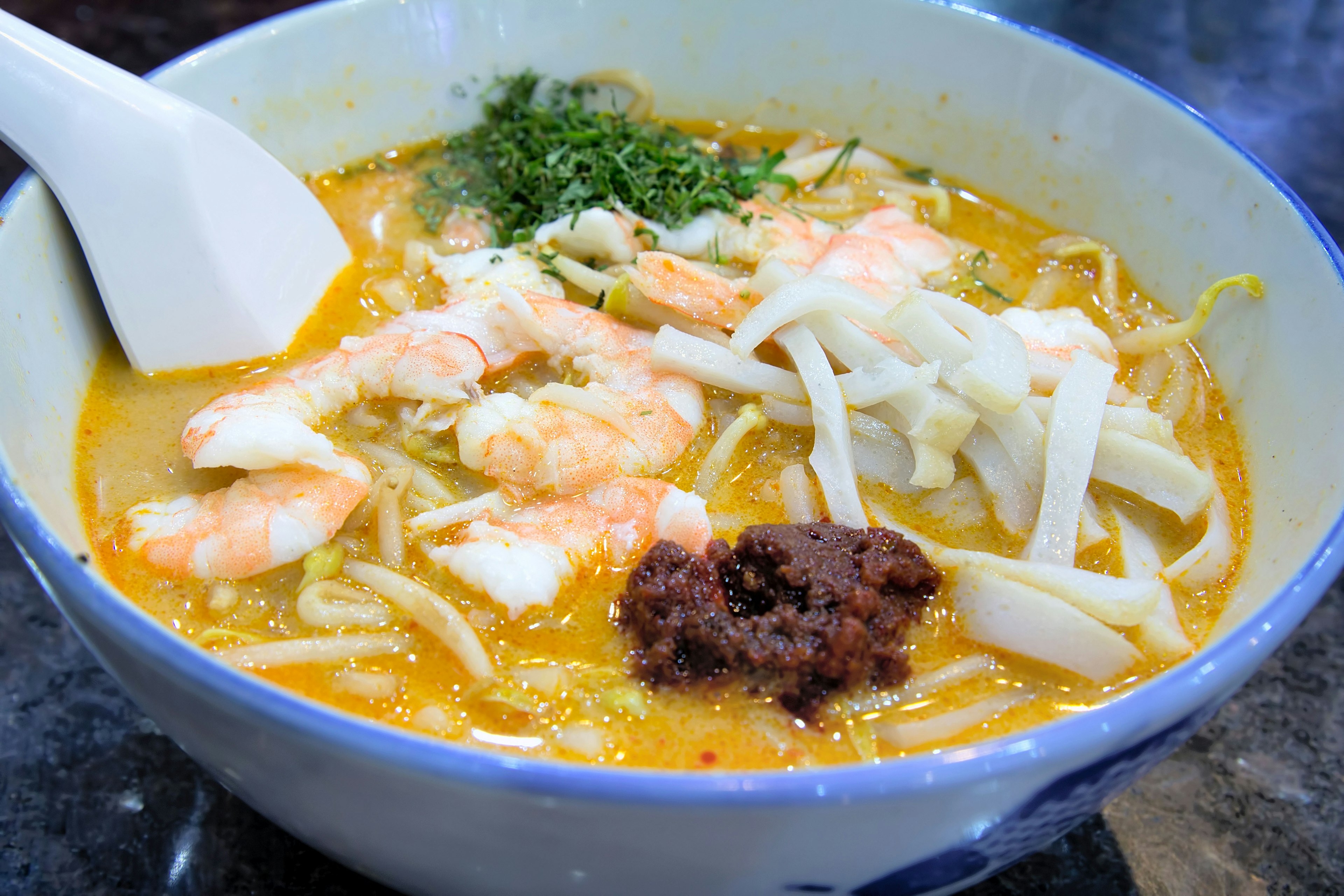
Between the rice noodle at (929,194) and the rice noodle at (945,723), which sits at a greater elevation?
the rice noodle at (929,194)

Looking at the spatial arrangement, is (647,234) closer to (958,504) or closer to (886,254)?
(886,254)

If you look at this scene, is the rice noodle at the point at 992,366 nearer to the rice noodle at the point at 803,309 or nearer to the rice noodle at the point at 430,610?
the rice noodle at the point at 803,309

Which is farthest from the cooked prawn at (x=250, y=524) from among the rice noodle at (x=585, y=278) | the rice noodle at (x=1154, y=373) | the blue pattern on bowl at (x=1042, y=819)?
the rice noodle at (x=1154, y=373)

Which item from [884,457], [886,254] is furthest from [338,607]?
[886,254]

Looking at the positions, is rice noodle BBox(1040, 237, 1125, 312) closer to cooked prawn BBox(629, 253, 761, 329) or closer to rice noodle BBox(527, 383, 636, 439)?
cooked prawn BBox(629, 253, 761, 329)

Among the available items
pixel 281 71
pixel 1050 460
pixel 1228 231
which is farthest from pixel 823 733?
pixel 281 71

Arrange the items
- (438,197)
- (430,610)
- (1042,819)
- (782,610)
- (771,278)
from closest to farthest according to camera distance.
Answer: (1042,819) → (782,610) → (430,610) → (771,278) → (438,197)

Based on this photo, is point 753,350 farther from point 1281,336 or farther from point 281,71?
point 281,71
